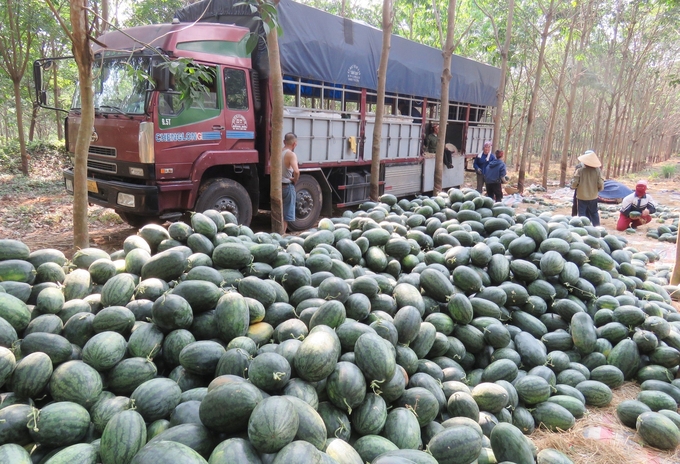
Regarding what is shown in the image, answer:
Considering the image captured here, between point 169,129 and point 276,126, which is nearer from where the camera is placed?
point 276,126

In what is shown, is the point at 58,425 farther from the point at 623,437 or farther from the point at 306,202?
the point at 306,202

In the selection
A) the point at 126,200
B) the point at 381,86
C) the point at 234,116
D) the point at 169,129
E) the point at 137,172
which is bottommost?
the point at 126,200

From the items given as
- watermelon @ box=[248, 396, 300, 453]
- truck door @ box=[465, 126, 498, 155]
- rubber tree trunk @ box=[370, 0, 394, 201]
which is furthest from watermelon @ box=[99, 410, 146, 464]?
truck door @ box=[465, 126, 498, 155]

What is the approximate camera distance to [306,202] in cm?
990

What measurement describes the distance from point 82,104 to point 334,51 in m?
6.27

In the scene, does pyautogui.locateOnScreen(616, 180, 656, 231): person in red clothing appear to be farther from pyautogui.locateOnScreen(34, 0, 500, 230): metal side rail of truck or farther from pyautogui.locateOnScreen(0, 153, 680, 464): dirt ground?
pyautogui.locateOnScreen(34, 0, 500, 230): metal side rail of truck

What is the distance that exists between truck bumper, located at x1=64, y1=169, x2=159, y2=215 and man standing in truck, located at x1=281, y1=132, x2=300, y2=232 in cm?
229

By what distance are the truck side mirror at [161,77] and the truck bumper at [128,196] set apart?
157 cm

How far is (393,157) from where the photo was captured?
12.1 m

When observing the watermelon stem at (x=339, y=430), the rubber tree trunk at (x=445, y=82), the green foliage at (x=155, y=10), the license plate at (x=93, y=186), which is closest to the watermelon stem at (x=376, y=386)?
the watermelon stem at (x=339, y=430)

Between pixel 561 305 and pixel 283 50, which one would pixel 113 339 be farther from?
pixel 283 50

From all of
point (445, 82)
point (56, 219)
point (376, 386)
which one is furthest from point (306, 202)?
point (376, 386)

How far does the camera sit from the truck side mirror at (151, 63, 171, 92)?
633 centimetres

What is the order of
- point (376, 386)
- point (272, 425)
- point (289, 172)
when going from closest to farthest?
point (272, 425) → point (376, 386) → point (289, 172)
